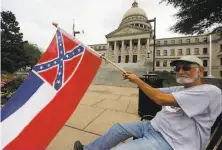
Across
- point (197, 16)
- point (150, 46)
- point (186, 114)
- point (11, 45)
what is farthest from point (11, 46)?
point (150, 46)

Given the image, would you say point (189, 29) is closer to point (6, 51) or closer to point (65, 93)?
point (65, 93)

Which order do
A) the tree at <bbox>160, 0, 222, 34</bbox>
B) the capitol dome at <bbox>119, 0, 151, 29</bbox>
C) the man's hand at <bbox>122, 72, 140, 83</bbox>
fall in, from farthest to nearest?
the capitol dome at <bbox>119, 0, 151, 29</bbox>
the tree at <bbox>160, 0, 222, 34</bbox>
the man's hand at <bbox>122, 72, 140, 83</bbox>

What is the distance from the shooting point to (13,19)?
97.6 ft

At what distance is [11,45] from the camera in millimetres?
27062

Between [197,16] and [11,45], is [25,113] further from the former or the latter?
[11,45]

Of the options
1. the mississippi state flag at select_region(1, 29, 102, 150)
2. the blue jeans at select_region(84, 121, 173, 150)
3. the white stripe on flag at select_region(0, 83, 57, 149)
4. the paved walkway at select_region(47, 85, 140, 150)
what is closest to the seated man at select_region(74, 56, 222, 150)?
the blue jeans at select_region(84, 121, 173, 150)

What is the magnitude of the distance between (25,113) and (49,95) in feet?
0.94

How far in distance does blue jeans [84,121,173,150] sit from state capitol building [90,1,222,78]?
1944 inches

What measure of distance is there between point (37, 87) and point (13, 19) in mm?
36161

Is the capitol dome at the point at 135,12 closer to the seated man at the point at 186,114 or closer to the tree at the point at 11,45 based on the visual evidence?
the tree at the point at 11,45

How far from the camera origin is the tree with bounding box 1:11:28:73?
24.8 metres

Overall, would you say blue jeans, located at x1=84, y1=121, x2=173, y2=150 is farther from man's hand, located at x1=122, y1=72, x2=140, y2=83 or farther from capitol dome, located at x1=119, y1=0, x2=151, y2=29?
capitol dome, located at x1=119, y1=0, x2=151, y2=29

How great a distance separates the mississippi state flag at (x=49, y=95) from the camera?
135cm

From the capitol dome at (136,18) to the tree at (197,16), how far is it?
55596 mm
